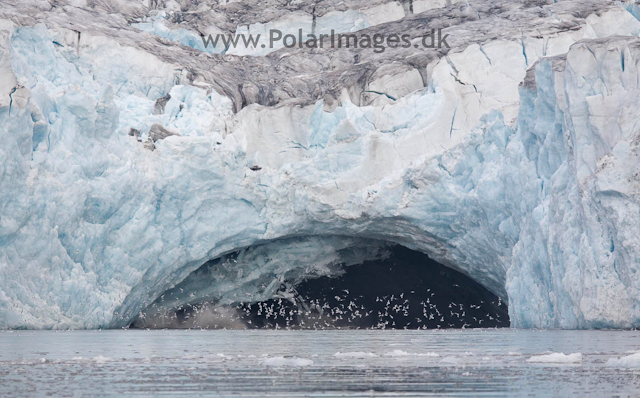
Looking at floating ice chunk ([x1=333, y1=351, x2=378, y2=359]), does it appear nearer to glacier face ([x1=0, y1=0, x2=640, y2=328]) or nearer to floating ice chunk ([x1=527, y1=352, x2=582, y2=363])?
floating ice chunk ([x1=527, y1=352, x2=582, y2=363])

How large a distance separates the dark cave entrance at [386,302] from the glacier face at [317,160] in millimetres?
2141

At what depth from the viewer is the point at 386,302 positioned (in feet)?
109

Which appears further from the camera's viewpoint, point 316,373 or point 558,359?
point 558,359

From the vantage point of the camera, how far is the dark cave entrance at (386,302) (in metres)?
32.4

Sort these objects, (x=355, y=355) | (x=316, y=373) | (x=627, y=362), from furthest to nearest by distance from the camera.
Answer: (x=355, y=355)
(x=627, y=362)
(x=316, y=373)

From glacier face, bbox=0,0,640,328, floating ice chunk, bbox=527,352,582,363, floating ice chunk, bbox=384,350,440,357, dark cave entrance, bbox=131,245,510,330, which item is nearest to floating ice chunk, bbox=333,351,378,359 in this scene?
floating ice chunk, bbox=384,350,440,357

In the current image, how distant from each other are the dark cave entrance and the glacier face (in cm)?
214

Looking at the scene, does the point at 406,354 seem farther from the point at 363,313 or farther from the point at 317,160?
the point at 363,313

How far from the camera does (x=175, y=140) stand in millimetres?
25188

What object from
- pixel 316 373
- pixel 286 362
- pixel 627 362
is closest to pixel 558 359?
pixel 627 362

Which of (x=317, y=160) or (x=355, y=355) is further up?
(x=317, y=160)

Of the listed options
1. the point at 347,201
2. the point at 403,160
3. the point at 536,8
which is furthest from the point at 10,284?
the point at 536,8

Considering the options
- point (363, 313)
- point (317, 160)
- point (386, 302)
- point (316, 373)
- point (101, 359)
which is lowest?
point (316, 373)

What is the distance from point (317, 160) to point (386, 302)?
9279mm
